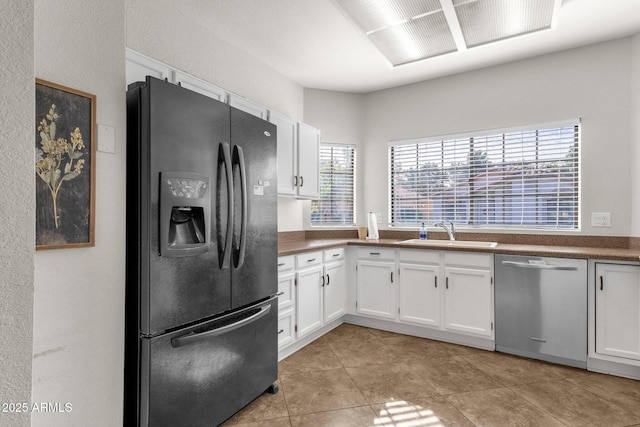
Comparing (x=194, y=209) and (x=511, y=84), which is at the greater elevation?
(x=511, y=84)

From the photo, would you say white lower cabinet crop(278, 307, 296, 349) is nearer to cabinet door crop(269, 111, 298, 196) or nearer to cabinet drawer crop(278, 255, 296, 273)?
cabinet drawer crop(278, 255, 296, 273)

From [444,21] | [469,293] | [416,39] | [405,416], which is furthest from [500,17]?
[405,416]

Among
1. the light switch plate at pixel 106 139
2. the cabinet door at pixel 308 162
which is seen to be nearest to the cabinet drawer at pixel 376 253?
the cabinet door at pixel 308 162

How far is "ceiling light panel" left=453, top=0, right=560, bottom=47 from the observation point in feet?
7.48

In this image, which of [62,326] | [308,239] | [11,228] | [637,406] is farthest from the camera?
[308,239]

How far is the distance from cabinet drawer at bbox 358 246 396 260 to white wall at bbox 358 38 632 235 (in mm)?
1462

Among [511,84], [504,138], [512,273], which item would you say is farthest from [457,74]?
[512,273]

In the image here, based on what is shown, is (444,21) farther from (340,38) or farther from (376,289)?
(376,289)

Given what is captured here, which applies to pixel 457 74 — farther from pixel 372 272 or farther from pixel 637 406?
pixel 637 406

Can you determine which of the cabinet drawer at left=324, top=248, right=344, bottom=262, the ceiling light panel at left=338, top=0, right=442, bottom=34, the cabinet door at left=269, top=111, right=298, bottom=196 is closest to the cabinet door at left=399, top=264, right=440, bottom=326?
the cabinet drawer at left=324, top=248, right=344, bottom=262

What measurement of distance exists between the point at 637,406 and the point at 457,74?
320 cm

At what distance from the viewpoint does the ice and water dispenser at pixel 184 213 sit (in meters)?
1.50

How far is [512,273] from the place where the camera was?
2.77 meters

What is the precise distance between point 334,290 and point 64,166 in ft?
8.50
